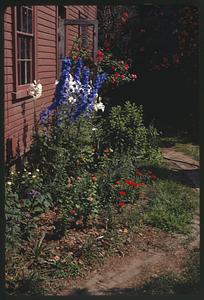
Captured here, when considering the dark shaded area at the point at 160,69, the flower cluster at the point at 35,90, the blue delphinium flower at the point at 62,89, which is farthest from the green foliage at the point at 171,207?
the dark shaded area at the point at 160,69

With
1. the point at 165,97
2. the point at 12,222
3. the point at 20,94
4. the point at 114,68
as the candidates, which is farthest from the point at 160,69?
the point at 12,222

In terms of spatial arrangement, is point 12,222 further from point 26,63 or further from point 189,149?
point 189,149

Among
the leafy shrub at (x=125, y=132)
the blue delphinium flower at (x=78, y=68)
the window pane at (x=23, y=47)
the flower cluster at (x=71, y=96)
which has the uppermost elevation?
the window pane at (x=23, y=47)

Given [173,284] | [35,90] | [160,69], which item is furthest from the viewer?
[160,69]

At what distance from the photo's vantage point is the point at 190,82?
1082 centimetres

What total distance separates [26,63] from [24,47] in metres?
0.22

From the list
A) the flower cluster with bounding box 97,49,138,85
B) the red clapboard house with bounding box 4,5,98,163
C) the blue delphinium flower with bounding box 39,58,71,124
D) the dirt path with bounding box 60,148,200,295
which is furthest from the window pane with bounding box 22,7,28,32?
the flower cluster with bounding box 97,49,138,85

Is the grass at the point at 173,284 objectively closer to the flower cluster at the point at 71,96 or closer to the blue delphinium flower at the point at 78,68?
the flower cluster at the point at 71,96

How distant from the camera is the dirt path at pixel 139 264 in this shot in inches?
133

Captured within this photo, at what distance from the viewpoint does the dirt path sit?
11.1 ft

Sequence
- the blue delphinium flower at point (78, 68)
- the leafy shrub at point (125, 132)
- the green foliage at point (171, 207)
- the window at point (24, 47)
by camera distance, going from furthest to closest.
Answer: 1. the leafy shrub at point (125, 132)
2. the blue delphinium flower at point (78, 68)
3. the window at point (24, 47)
4. the green foliage at point (171, 207)

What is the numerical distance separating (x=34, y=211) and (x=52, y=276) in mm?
839

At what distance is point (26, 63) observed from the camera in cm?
577

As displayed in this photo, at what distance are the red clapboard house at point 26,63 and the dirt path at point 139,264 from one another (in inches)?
62.2
